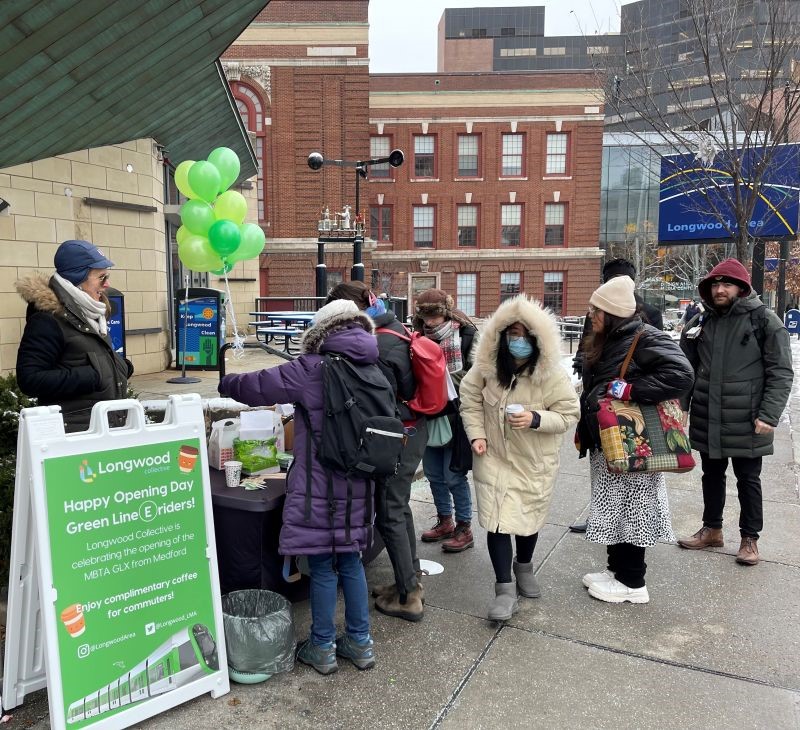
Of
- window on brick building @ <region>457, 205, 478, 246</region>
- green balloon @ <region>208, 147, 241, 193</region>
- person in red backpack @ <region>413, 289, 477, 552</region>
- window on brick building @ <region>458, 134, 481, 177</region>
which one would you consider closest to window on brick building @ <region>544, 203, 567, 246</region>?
window on brick building @ <region>457, 205, 478, 246</region>

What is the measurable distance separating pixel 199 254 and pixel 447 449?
4684 mm

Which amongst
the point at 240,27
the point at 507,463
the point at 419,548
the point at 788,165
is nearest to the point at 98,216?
the point at 240,27

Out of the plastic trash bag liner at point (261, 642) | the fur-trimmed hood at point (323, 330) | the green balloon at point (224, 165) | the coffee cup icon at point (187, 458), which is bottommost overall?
the plastic trash bag liner at point (261, 642)

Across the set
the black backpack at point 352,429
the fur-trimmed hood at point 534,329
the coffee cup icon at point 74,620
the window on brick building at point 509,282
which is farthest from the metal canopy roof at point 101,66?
the window on brick building at point 509,282

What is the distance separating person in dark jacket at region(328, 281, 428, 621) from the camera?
3490 mm

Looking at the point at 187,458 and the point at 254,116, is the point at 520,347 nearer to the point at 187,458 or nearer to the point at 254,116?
the point at 187,458

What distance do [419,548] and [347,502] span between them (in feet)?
5.88

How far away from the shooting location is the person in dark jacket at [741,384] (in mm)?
4211

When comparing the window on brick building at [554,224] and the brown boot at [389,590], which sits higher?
the window on brick building at [554,224]

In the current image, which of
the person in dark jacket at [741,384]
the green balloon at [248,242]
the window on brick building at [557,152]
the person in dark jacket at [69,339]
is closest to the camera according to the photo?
the person in dark jacket at [69,339]

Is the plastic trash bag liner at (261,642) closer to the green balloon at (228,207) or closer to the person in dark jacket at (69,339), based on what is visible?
the person in dark jacket at (69,339)

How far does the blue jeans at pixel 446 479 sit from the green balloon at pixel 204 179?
4.67 metres

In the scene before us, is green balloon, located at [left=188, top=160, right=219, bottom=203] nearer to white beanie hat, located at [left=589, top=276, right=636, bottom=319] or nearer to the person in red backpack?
the person in red backpack

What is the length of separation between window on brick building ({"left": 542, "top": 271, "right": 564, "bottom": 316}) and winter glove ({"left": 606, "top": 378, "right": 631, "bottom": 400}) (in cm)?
3745
